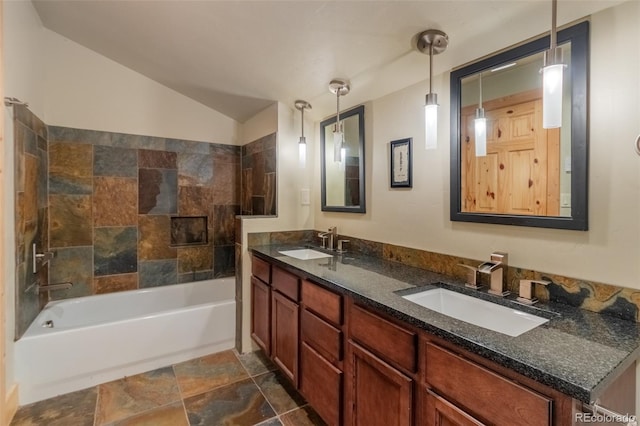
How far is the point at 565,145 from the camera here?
1.24 metres

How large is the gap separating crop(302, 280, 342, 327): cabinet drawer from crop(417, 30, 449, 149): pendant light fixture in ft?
2.84

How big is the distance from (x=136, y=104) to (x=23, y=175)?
3.79 ft

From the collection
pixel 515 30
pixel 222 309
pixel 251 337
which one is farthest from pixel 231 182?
pixel 515 30

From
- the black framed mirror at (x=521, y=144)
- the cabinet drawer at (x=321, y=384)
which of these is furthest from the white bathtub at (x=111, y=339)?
the black framed mirror at (x=521, y=144)

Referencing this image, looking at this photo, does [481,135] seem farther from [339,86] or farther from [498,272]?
[339,86]

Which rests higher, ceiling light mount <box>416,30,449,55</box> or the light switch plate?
ceiling light mount <box>416,30,449,55</box>

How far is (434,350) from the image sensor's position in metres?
1.03

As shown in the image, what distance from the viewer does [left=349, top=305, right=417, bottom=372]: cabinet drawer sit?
A: 3.67ft

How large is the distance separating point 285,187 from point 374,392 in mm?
1778

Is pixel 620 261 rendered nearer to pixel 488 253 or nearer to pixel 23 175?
pixel 488 253

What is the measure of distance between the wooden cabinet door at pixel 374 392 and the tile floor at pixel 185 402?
544 millimetres

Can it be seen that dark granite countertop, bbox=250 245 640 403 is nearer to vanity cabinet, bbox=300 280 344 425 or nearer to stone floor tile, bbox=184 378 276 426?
vanity cabinet, bbox=300 280 344 425

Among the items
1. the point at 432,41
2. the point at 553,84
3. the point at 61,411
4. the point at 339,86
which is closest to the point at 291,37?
the point at 339,86

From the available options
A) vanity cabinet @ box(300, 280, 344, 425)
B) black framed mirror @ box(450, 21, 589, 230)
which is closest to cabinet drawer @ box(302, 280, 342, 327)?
vanity cabinet @ box(300, 280, 344, 425)
